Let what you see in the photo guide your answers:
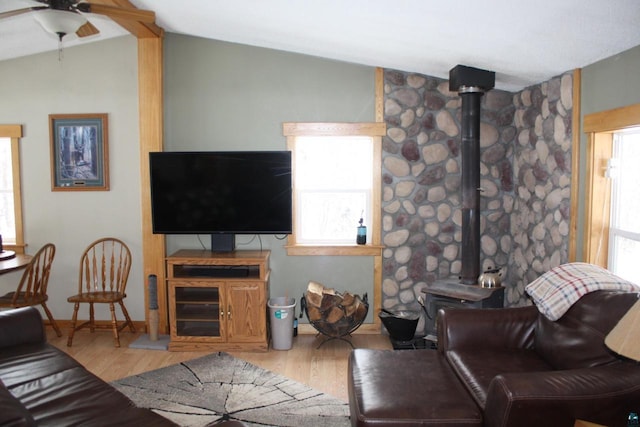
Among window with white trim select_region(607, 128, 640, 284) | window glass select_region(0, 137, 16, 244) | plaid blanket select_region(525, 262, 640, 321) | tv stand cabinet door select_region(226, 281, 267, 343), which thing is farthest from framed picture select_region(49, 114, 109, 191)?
window with white trim select_region(607, 128, 640, 284)

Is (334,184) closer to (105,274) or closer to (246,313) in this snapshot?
(246,313)

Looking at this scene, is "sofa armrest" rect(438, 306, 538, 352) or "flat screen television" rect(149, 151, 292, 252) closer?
"sofa armrest" rect(438, 306, 538, 352)

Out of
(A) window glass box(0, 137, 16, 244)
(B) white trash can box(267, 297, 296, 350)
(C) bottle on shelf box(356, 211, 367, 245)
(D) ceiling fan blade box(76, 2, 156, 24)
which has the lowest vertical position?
(B) white trash can box(267, 297, 296, 350)

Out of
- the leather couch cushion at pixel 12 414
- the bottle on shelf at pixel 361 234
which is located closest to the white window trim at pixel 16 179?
the bottle on shelf at pixel 361 234

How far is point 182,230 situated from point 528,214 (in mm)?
2834

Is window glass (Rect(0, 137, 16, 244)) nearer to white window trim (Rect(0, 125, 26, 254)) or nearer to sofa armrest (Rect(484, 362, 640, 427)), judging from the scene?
white window trim (Rect(0, 125, 26, 254))

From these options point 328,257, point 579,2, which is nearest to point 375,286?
point 328,257

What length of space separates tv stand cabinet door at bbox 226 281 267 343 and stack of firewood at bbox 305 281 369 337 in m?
0.38

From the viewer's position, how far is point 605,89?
3141 mm

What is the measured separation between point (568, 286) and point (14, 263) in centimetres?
393

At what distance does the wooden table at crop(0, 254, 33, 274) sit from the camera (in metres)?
3.92

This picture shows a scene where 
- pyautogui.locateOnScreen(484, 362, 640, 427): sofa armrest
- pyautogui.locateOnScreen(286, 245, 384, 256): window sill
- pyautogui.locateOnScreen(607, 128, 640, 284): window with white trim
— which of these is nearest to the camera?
pyautogui.locateOnScreen(484, 362, 640, 427): sofa armrest

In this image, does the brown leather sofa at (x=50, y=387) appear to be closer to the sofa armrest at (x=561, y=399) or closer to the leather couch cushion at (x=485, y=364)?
the sofa armrest at (x=561, y=399)

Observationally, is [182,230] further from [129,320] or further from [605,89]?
[605,89]
